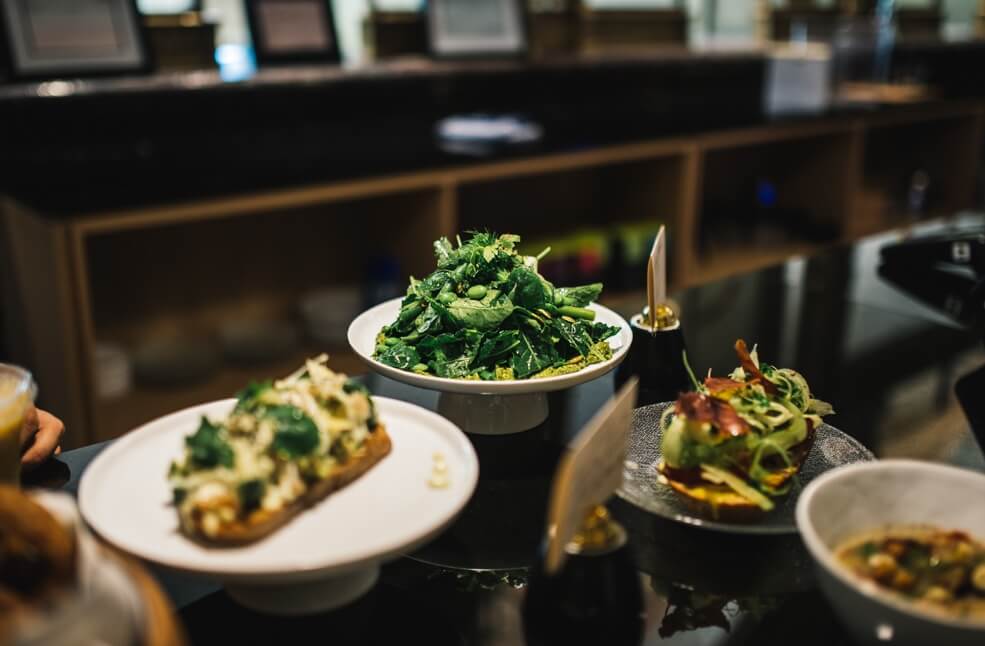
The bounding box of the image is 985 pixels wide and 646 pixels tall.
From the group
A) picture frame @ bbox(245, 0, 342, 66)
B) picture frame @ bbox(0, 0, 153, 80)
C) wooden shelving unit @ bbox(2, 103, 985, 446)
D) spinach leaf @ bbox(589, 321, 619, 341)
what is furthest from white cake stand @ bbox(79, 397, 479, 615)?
picture frame @ bbox(245, 0, 342, 66)

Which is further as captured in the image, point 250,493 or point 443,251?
point 443,251

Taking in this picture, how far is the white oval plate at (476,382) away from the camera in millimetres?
1016

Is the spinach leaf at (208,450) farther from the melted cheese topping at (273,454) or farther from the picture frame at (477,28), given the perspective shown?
the picture frame at (477,28)

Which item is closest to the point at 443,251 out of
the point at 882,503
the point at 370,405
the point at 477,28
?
the point at 370,405

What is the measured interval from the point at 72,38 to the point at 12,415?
1.86 meters

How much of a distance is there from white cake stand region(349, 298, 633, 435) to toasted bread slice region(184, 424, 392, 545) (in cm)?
15

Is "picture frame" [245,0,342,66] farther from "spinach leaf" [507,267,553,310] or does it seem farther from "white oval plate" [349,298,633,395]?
"spinach leaf" [507,267,553,310]

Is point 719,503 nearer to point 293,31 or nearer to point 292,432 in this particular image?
point 292,432

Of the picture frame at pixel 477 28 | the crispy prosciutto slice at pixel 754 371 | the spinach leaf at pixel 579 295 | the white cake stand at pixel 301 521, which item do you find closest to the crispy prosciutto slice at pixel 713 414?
the crispy prosciutto slice at pixel 754 371

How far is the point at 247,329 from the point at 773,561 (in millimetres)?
2065

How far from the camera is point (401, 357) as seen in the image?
3.56 feet

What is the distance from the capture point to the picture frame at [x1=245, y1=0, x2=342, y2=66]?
8.92ft

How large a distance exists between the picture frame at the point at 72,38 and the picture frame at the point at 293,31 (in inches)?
13.6

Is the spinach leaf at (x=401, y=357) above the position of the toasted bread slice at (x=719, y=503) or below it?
above
